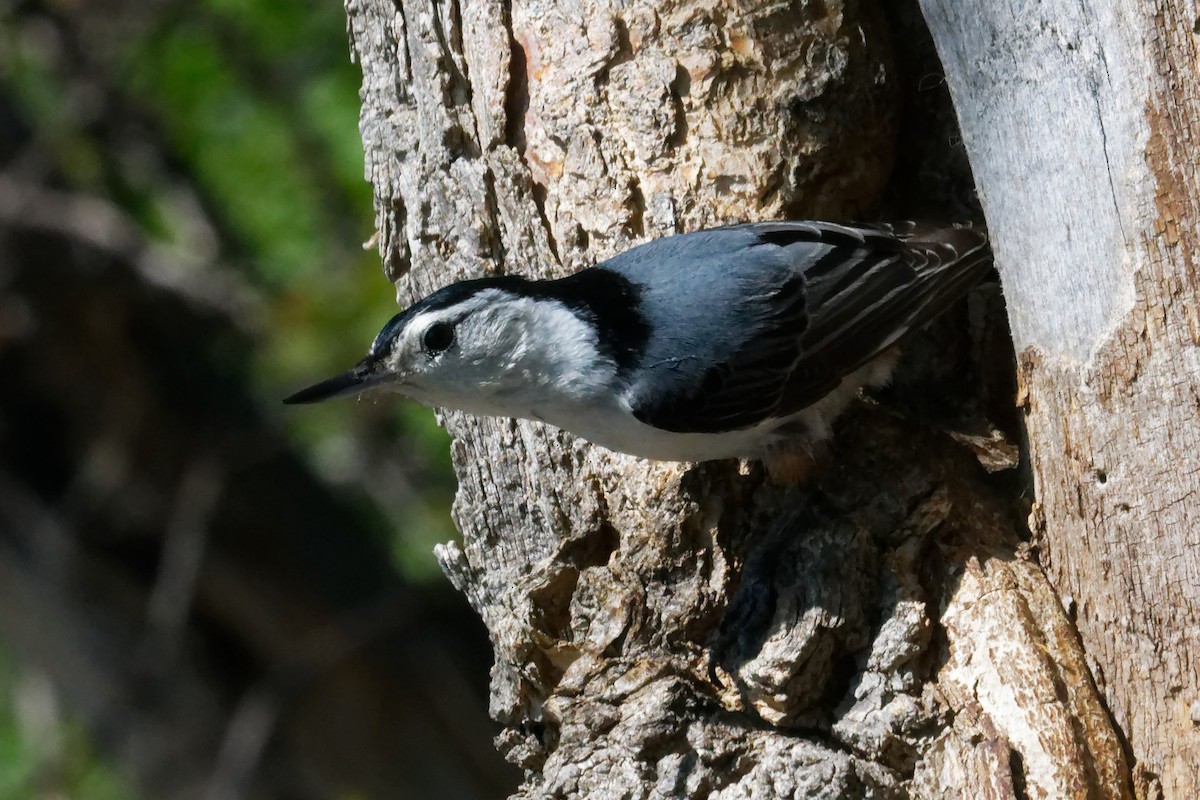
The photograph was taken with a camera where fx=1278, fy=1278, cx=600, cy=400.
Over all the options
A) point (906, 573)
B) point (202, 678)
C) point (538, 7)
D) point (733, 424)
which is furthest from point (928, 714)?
point (202, 678)

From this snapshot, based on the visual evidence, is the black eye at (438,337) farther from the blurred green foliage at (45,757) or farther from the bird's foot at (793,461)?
the blurred green foliage at (45,757)

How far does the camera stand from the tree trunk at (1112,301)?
161 cm

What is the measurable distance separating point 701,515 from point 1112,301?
730 mm

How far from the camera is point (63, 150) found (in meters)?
3.92

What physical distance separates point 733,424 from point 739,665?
0.39m

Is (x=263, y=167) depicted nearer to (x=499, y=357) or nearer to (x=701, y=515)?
(x=499, y=357)

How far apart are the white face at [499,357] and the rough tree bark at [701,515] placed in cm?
19

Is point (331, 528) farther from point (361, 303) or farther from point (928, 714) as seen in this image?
point (928, 714)

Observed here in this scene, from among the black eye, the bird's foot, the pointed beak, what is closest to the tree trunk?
the bird's foot

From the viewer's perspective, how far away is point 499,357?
2.11 metres

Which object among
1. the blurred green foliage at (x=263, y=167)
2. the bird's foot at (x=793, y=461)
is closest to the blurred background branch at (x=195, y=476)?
the blurred green foliage at (x=263, y=167)

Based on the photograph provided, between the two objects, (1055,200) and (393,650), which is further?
(393,650)

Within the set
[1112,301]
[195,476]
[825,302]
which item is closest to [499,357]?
[825,302]

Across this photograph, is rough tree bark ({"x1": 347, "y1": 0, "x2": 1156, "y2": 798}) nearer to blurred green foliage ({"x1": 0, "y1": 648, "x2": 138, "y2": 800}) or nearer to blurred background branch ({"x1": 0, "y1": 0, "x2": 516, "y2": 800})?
blurred background branch ({"x1": 0, "y1": 0, "x2": 516, "y2": 800})
